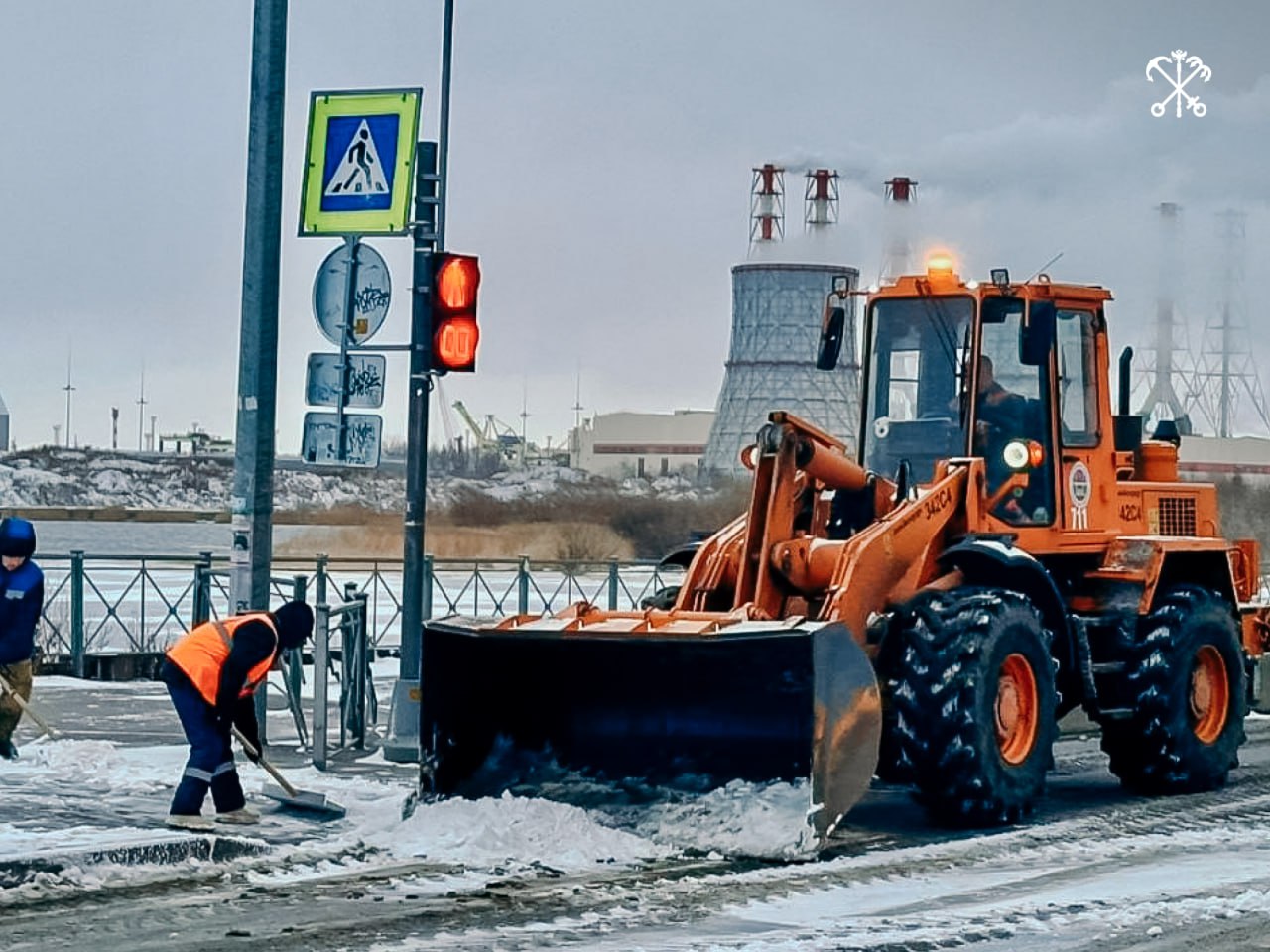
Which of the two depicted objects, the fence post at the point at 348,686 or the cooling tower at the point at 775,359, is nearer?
the fence post at the point at 348,686

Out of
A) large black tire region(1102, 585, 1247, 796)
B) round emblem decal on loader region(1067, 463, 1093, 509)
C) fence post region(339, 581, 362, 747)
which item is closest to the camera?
large black tire region(1102, 585, 1247, 796)

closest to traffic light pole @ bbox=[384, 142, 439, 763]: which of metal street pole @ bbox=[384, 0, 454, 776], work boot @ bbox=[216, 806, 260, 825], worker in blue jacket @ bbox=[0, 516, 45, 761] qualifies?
metal street pole @ bbox=[384, 0, 454, 776]

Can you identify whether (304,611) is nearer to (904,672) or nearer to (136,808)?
(136,808)

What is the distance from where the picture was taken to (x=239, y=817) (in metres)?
11.4

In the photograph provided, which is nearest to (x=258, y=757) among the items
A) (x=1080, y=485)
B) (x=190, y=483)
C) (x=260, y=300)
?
(x=260, y=300)

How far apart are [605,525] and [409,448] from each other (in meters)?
35.4

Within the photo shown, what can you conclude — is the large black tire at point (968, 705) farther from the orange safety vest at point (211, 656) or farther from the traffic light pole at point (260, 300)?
the traffic light pole at point (260, 300)

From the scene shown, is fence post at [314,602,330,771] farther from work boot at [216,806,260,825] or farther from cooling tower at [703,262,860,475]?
cooling tower at [703,262,860,475]

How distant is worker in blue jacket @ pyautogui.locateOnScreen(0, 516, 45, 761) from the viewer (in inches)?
549

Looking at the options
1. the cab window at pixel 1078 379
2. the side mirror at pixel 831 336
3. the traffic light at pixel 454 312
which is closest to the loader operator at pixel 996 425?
the cab window at pixel 1078 379

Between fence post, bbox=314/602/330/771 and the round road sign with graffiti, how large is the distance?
1.89 meters

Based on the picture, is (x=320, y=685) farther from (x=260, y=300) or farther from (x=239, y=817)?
(x=239, y=817)

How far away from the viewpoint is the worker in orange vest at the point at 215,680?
1115 cm

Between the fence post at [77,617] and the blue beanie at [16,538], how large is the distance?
8.37 m
